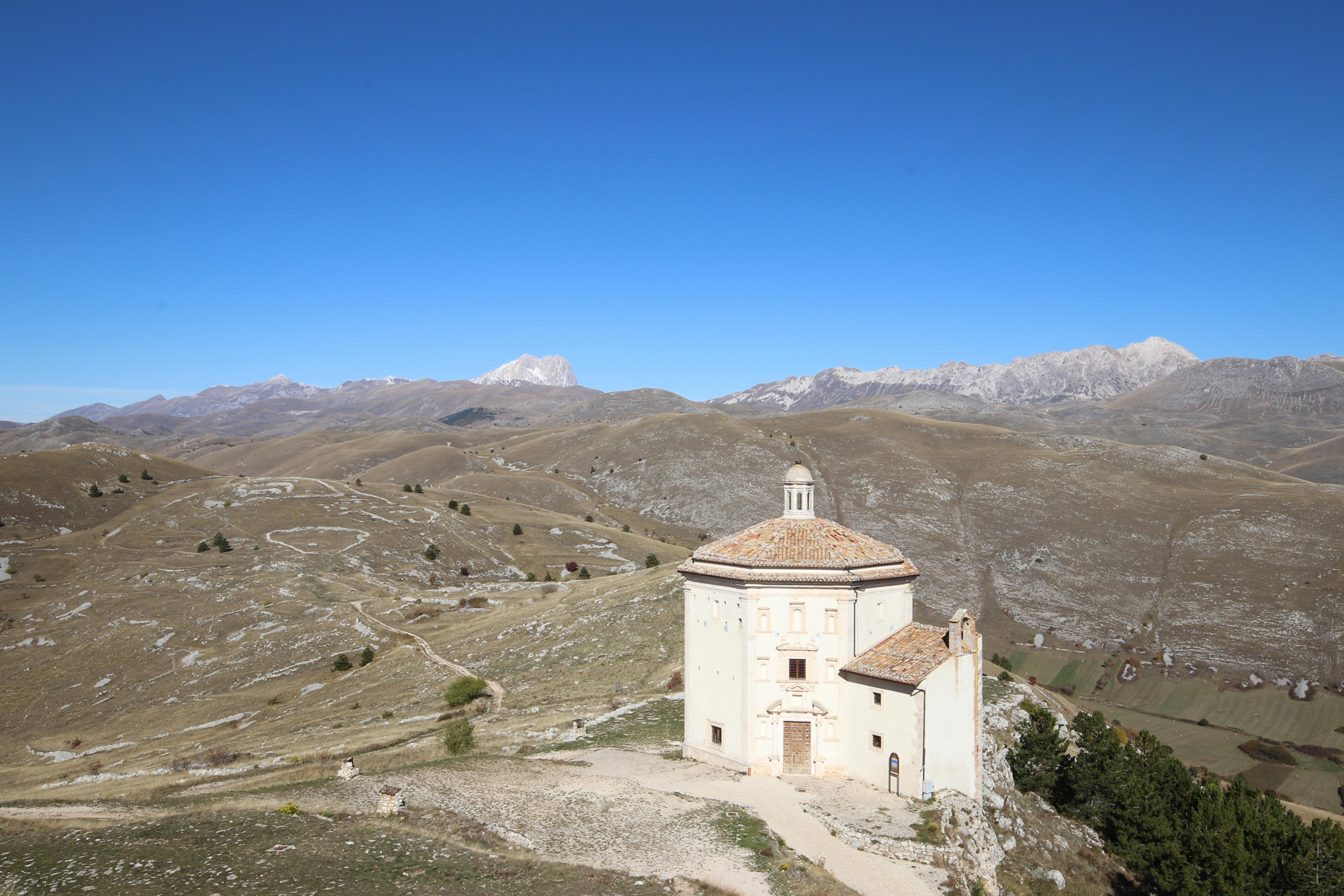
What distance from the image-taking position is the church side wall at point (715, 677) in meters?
32.4

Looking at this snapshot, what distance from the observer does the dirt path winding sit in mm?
48438

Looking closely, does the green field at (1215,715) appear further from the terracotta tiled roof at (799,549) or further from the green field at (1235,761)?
the terracotta tiled roof at (799,549)

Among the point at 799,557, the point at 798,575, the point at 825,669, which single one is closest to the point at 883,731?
the point at 825,669

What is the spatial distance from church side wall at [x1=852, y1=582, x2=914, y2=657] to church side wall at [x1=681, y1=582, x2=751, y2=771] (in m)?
4.62

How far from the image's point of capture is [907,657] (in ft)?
101

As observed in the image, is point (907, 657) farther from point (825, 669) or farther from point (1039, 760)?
point (1039, 760)

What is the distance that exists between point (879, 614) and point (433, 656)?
123ft

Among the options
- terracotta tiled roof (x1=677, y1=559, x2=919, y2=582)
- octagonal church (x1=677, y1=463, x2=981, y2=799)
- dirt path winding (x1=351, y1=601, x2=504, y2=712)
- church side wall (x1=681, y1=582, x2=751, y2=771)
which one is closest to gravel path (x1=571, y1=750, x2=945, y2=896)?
church side wall (x1=681, y1=582, x2=751, y2=771)

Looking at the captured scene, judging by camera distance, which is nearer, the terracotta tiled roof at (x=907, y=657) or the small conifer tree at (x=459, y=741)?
the terracotta tiled roof at (x=907, y=657)

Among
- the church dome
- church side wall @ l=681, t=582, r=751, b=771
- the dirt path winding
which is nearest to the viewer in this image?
the church dome

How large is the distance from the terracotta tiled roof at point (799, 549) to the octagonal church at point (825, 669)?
0.21ft

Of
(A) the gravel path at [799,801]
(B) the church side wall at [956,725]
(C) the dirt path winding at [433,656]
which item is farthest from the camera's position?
(C) the dirt path winding at [433,656]

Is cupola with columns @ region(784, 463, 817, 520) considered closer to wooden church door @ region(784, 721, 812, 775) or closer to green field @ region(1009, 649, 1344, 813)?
wooden church door @ region(784, 721, 812, 775)

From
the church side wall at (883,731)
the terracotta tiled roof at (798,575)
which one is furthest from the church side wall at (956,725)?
the terracotta tiled roof at (798,575)
